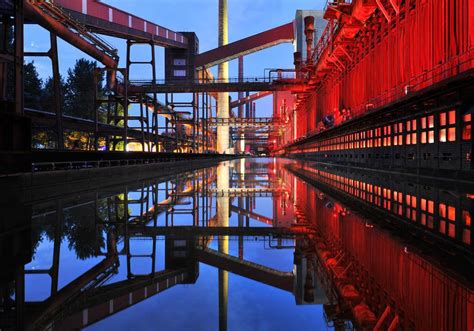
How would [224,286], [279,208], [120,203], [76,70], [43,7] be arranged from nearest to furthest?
[224,286] < [279,208] < [120,203] < [43,7] < [76,70]

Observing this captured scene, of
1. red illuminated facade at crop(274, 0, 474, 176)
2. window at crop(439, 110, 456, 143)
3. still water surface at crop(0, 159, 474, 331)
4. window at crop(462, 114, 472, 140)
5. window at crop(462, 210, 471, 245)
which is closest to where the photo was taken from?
still water surface at crop(0, 159, 474, 331)

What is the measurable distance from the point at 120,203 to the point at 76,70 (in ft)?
223

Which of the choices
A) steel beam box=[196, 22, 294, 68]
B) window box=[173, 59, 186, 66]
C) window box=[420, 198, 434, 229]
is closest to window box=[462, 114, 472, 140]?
window box=[420, 198, 434, 229]

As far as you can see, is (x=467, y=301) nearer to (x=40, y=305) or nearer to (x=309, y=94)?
(x=40, y=305)

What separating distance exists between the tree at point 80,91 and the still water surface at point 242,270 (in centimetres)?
6546

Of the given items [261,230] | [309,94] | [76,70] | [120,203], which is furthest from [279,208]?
[76,70]

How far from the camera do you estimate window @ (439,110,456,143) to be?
15133 mm

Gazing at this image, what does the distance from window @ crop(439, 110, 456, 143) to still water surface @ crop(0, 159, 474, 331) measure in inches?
264

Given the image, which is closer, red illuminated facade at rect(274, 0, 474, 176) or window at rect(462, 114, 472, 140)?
window at rect(462, 114, 472, 140)

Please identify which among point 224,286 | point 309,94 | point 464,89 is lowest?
point 224,286

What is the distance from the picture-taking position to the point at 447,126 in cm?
1554

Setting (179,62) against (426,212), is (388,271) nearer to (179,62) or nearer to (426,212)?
(426,212)

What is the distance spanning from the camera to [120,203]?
11133 mm

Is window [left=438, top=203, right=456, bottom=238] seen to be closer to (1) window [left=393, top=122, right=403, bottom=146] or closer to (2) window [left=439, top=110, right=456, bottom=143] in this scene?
(2) window [left=439, top=110, right=456, bottom=143]
